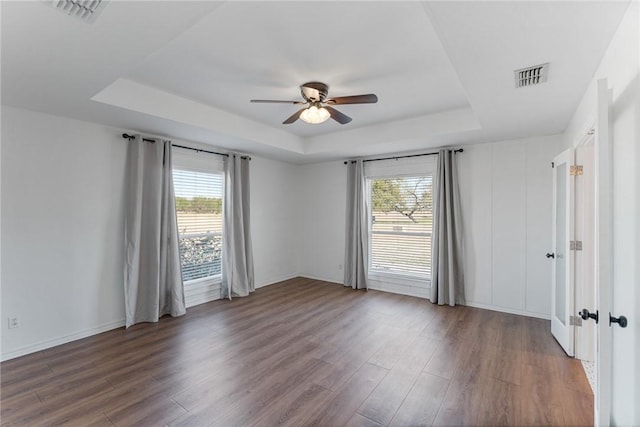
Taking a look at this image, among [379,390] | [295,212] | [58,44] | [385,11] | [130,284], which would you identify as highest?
[385,11]

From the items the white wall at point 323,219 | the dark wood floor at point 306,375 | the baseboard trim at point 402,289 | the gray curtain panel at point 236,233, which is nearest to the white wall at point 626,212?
the dark wood floor at point 306,375

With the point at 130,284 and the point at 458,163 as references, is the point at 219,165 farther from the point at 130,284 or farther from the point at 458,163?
the point at 458,163

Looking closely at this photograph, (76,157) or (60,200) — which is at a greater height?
(76,157)

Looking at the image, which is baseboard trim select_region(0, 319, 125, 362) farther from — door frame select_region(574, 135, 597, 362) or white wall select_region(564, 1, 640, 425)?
door frame select_region(574, 135, 597, 362)

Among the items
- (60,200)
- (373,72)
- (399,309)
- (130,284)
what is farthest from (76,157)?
(399,309)

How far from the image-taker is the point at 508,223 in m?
4.23

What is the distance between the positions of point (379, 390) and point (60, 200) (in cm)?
387

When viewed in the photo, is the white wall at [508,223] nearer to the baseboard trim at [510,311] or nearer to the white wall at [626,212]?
the baseboard trim at [510,311]

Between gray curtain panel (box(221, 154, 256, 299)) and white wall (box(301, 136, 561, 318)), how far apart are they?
10.1 feet

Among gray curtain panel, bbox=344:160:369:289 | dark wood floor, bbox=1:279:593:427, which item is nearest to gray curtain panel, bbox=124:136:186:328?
dark wood floor, bbox=1:279:593:427

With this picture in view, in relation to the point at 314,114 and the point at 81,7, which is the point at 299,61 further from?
the point at 81,7

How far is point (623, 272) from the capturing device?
152 cm

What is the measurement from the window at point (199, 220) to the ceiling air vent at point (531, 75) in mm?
4215

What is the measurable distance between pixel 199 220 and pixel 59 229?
173 cm
